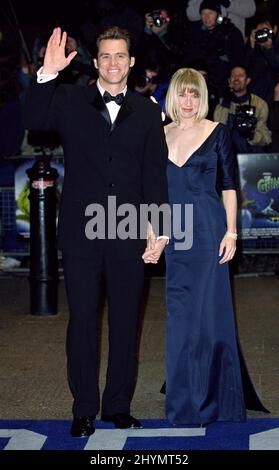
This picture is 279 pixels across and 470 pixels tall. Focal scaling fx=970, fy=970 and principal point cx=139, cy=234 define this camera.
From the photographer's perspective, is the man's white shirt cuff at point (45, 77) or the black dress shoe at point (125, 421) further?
the black dress shoe at point (125, 421)

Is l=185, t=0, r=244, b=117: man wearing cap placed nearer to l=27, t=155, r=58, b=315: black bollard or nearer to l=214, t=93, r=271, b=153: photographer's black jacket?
l=214, t=93, r=271, b=153: photographer's black jacket

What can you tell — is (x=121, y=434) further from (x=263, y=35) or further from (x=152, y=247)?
(x=263, y=35)

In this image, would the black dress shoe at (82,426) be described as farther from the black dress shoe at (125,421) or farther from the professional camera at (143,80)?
the professional camera at (143,80)

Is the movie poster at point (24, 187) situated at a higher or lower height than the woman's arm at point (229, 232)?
higher

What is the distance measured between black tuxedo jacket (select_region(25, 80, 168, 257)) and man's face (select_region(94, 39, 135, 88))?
0.16m

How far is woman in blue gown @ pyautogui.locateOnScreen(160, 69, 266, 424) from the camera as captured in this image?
6191mm

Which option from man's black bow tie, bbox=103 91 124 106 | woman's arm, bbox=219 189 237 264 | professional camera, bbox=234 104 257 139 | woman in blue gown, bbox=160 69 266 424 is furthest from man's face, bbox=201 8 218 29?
man's black bow tie, bbox=103 91 124 106

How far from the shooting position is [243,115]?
11695 millimetres

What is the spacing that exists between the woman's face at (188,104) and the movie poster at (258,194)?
532 cm

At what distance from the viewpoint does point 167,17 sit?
1307 centimetres

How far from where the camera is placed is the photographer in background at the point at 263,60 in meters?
12.5

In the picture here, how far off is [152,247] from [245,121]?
6.01 meters

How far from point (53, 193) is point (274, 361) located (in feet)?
9.91

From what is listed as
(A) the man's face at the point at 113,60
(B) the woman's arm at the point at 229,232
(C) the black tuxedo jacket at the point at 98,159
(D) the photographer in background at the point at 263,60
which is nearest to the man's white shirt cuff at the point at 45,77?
(C) the black tuxedo jacket at the point at 98,159
